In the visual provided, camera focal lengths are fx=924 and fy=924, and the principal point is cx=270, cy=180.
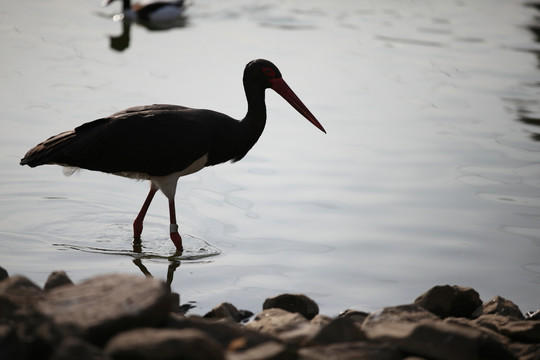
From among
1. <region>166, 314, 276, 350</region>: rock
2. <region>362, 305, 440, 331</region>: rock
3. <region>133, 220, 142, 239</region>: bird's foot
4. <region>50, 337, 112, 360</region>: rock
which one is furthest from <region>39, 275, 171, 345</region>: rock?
<region>133, 220, 142, 239</region>: bird's foot

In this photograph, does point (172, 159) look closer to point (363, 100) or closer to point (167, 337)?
point (167, 337)

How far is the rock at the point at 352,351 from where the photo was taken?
172 inches

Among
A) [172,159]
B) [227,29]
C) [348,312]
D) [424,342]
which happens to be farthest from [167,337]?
[227,29]

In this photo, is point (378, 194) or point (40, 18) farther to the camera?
point (40, 18)

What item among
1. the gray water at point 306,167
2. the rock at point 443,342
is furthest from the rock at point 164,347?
the gray water at point 306,167

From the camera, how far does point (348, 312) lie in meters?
6.09

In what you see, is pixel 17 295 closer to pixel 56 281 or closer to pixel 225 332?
pixel 56 281

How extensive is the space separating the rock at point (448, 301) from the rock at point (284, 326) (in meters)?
1.14

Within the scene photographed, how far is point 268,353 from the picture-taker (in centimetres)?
414

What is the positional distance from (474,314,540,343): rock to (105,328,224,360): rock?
Result: 228cm

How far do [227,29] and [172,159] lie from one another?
8599mm

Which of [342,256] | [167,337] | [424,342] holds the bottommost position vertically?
[342,256]

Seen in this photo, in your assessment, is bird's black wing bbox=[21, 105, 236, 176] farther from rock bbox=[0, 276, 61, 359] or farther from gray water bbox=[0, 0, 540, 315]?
rock bbox=[0, 276, 61, 359]

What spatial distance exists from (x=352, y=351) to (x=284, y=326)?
712 millimetres
